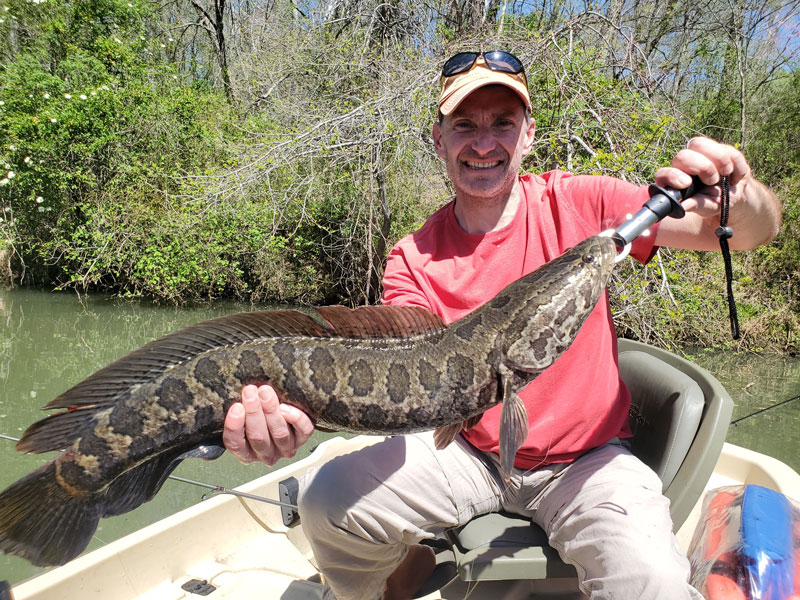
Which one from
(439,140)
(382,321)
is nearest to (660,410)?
(382,321)

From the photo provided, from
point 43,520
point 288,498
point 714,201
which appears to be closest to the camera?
point 43,520

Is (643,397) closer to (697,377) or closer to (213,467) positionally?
(697,377)

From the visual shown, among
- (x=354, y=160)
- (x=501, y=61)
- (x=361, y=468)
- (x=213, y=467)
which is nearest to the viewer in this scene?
(x=361, y=468)

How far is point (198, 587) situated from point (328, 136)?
325 inches

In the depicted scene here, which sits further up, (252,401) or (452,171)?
(452,171)

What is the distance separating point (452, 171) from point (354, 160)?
7.83m

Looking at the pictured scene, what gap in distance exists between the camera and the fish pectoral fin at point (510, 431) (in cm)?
213

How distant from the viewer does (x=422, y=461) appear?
2.79 meters

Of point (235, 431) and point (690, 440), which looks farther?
point (690, 440)

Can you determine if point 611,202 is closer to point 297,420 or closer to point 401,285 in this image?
point 401,285

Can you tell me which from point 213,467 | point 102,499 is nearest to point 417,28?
point 213,467

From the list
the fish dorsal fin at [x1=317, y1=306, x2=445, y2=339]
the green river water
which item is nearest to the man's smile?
the fish dorsal fin at [x1=317, y1=306, x2=445, y2=339]

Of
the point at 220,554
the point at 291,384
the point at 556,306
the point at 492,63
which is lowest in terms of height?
the point at 220,554

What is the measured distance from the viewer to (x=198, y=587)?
3465 mm
